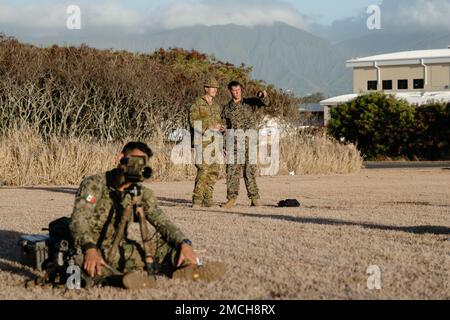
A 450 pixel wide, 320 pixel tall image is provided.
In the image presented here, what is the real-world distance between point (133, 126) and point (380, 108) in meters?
13.7

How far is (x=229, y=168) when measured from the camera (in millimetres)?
13672

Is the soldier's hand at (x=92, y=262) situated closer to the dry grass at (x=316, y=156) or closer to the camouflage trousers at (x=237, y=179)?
the camouflage trousers at (x=237, y=179)

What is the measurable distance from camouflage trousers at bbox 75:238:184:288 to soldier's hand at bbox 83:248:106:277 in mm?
147

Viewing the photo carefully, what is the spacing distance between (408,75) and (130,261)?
4853 centimetres

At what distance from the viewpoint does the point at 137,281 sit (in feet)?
21.6

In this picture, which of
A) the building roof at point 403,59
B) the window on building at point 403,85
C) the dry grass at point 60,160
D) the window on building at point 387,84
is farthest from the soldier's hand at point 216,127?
the window on building at point 387,84

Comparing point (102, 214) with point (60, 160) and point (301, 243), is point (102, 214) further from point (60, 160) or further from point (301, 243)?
point (60, 160)

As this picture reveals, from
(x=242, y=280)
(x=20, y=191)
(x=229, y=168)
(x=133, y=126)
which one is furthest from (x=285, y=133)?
(x=242, y=280)

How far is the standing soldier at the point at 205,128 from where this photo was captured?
13.3 m

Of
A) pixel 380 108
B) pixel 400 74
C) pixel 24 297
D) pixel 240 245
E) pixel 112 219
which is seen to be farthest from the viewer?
pixel 400 74

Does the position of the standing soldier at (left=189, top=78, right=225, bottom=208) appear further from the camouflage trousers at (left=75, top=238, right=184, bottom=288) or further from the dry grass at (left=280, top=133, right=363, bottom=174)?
the dry grass at (left=280, top=133, right=363, bottom=174)

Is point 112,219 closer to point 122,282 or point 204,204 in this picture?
point 122,282

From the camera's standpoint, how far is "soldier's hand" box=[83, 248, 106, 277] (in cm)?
652

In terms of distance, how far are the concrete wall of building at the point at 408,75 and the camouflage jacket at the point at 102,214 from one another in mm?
44564
